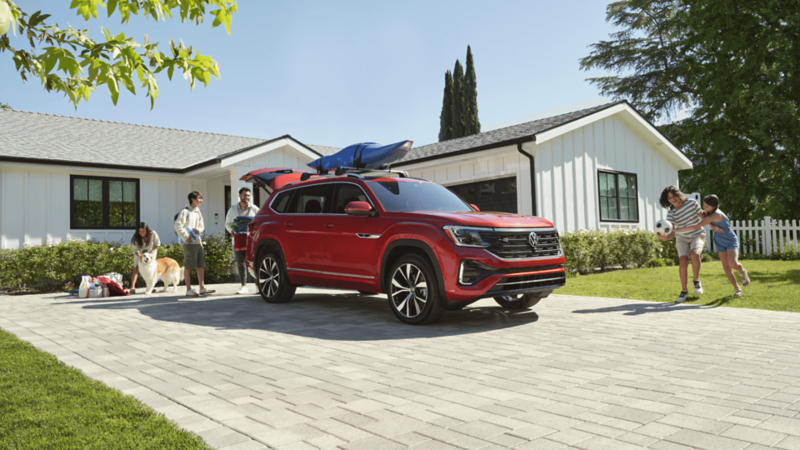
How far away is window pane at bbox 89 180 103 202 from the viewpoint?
1595 cm

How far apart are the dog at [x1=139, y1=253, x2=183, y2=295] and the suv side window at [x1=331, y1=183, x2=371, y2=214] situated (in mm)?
5598

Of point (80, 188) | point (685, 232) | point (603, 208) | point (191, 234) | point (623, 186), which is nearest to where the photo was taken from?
point (685, 232)

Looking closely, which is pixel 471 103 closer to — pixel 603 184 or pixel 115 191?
pixel 603 184

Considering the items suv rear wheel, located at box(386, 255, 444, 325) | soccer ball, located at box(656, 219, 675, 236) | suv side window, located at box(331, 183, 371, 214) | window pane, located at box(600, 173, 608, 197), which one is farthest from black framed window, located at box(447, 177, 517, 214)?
suv rear wheel, located at box(386, 255, 444, 325)

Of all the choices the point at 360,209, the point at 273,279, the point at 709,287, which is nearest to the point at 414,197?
the point at 360,209

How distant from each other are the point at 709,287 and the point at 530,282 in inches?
216

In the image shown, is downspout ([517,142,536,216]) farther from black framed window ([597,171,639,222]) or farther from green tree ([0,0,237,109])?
green tree ([0,0,237,109])

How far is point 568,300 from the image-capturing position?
9.53 meters

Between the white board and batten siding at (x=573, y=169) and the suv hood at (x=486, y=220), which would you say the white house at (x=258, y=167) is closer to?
the white board and batten siding at (x=573, y=169)

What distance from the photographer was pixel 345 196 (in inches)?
325

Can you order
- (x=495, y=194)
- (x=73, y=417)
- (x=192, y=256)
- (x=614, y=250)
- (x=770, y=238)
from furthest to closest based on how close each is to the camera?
1. (x=770, y=238)
2. (x=495, y=194)
3. (x=614, y=250)
4. (x=192, y=256)
5. (x=73, y=417)

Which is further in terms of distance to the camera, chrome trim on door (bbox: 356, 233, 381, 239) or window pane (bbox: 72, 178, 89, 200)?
window pane (bbox: 72, 178, 89, 200)

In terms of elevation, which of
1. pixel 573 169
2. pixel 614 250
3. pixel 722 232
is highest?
pixel 573 169

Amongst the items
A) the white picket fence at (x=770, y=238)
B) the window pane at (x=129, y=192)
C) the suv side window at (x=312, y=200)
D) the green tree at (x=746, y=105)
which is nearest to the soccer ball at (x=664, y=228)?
the suv side window at (x=312, y=200)
